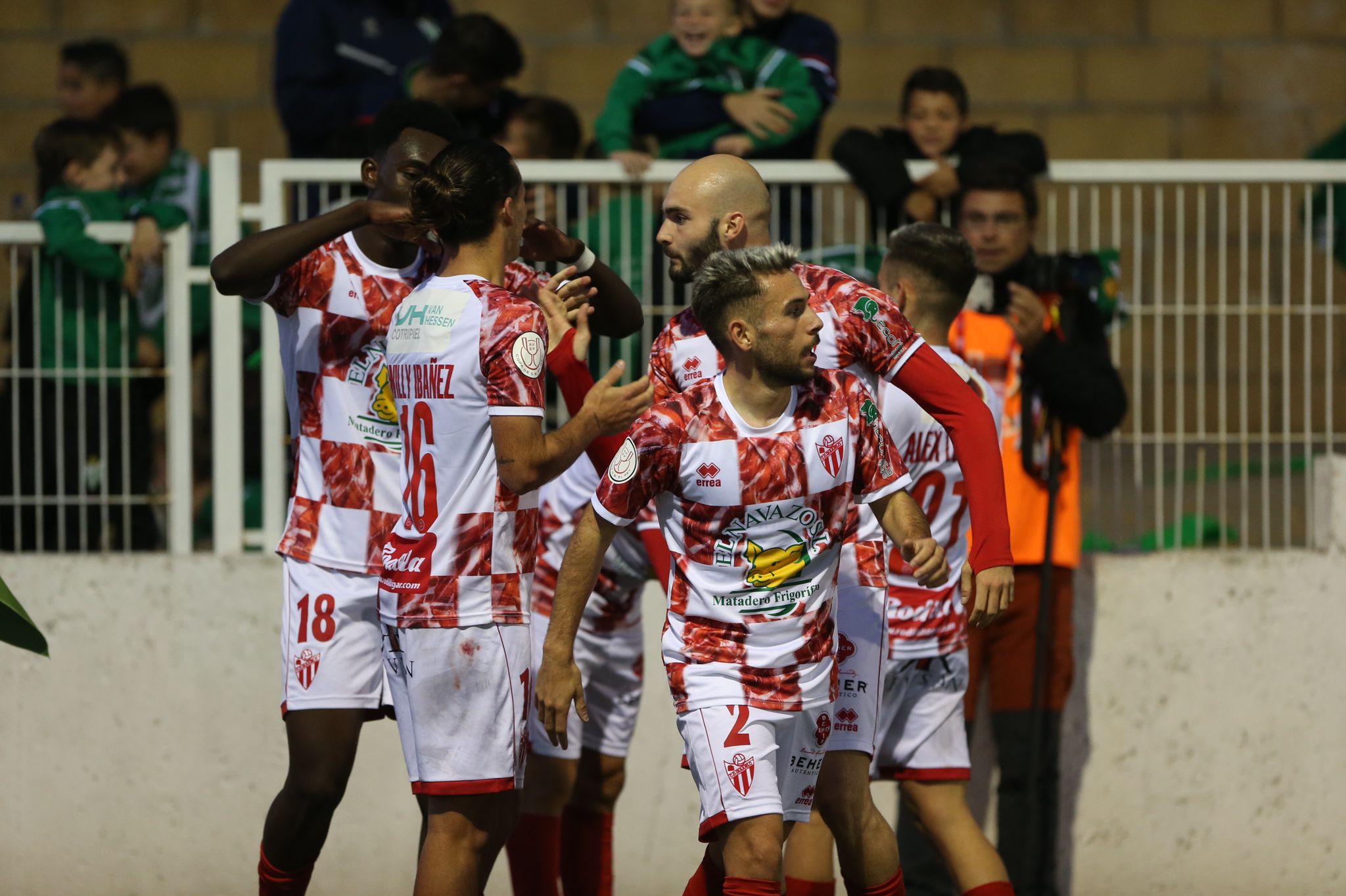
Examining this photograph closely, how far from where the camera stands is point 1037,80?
10070 mm

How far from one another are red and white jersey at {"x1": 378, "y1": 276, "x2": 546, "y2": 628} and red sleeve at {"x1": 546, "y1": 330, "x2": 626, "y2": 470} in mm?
356

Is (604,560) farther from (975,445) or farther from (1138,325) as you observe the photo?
(1138,325)

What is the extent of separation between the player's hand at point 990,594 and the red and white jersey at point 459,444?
110 cm

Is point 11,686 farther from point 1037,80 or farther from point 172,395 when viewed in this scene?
point 1037,80

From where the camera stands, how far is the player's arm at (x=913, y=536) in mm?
4055

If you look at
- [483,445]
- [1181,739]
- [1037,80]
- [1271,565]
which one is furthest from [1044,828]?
[1037,80]

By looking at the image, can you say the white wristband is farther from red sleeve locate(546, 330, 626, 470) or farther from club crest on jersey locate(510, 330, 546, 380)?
club crest on jersey locate(510, 330, 546, 380)

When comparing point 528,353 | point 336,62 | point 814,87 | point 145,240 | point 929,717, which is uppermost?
point 336,62

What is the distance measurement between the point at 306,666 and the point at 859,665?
1.45 meters

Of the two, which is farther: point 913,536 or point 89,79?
point 89,79

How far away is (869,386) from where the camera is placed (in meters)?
4.62

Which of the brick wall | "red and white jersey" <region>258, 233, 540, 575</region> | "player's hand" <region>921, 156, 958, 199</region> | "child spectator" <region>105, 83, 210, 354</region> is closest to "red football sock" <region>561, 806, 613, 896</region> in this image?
"red and white jersey" <region>258, 233, 540, 575</region>

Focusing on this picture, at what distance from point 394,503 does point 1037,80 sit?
6500 millimetres

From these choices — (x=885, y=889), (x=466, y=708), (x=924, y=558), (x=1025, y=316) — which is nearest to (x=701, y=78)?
(x=1025, y=316)
